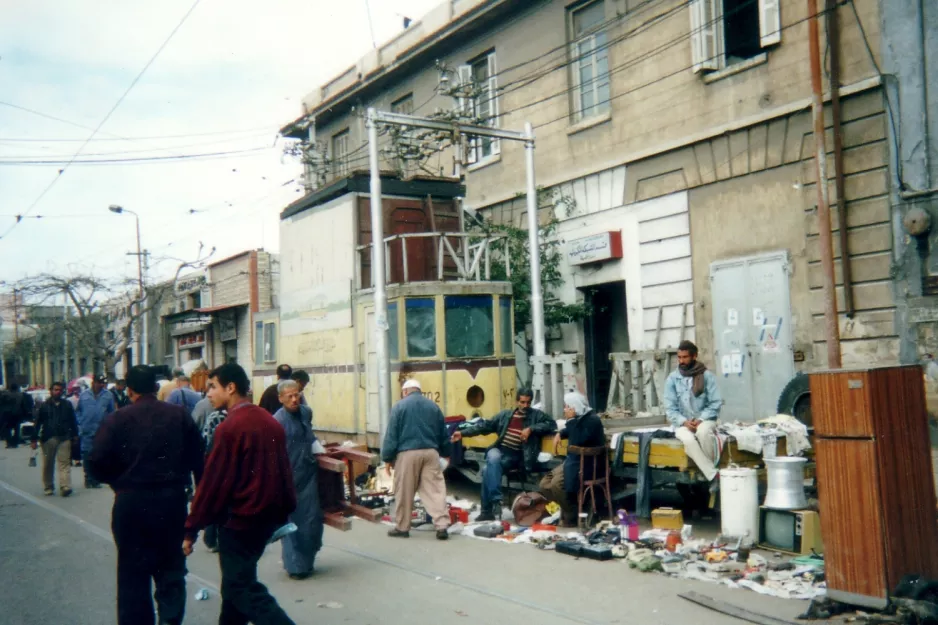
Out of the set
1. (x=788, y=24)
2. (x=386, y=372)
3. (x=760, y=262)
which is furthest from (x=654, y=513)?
(x=788, y=24)

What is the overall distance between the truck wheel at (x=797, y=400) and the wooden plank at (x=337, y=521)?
24.1 ft

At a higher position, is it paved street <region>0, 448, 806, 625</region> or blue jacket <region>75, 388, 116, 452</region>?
blue jacket <region>75, 388, 116, 452</region>

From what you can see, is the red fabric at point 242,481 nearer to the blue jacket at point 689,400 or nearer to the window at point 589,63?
the blue jacket at point 689,400

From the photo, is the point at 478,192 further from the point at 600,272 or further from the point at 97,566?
the point at 97,566

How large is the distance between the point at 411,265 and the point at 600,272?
4.05 m

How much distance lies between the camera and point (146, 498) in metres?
5.36

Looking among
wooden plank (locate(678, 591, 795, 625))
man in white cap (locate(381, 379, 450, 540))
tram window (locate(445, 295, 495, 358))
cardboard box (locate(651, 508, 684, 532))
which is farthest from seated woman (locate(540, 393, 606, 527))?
tram window (locate(445, 295, 495, 358))

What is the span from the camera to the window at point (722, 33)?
49.9ft

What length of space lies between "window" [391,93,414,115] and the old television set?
17.5 m

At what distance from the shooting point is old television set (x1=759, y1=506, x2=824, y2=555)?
25.4ft

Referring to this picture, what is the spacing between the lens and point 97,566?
854 cm

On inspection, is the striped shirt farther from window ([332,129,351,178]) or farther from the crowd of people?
window ([332,129,351,178])

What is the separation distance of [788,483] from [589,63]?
1219 centimetres

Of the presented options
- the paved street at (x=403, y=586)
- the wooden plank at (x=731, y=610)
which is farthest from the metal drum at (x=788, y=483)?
the wooden plank at (x=731, y=610)
